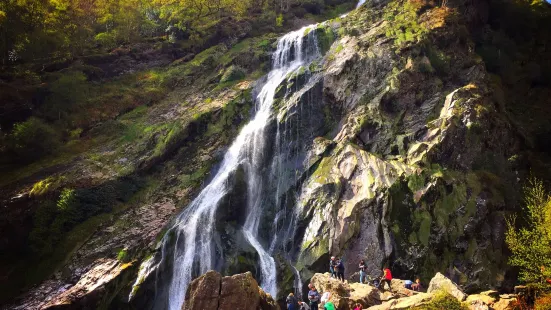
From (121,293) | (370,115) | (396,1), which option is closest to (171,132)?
(121,293)

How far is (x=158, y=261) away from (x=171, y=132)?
12828 mm

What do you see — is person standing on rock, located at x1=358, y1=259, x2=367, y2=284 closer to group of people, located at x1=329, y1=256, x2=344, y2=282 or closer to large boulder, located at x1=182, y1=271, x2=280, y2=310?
group of people, located at x1=329, y1=256, x2=344, y2=282

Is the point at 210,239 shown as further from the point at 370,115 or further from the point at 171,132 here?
the point at 370,115

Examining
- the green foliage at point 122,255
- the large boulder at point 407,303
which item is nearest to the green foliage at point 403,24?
the large boulder at point 407,303

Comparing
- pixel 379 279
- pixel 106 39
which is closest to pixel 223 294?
pixel 379 279

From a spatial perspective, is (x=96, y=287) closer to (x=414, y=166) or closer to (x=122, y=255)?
(x=122, y=255)

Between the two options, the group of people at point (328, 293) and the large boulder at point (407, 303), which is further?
the group of people at point (328, 293)

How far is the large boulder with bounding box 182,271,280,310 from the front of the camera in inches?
596

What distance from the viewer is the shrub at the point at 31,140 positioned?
2759cm

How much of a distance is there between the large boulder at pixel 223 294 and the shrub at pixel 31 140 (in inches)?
828

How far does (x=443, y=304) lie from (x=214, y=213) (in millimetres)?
16657

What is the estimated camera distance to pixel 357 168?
24.5 m

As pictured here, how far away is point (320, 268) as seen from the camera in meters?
21.8

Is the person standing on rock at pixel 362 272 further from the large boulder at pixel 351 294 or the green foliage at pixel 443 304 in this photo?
the green foliage at pixel 443 304
